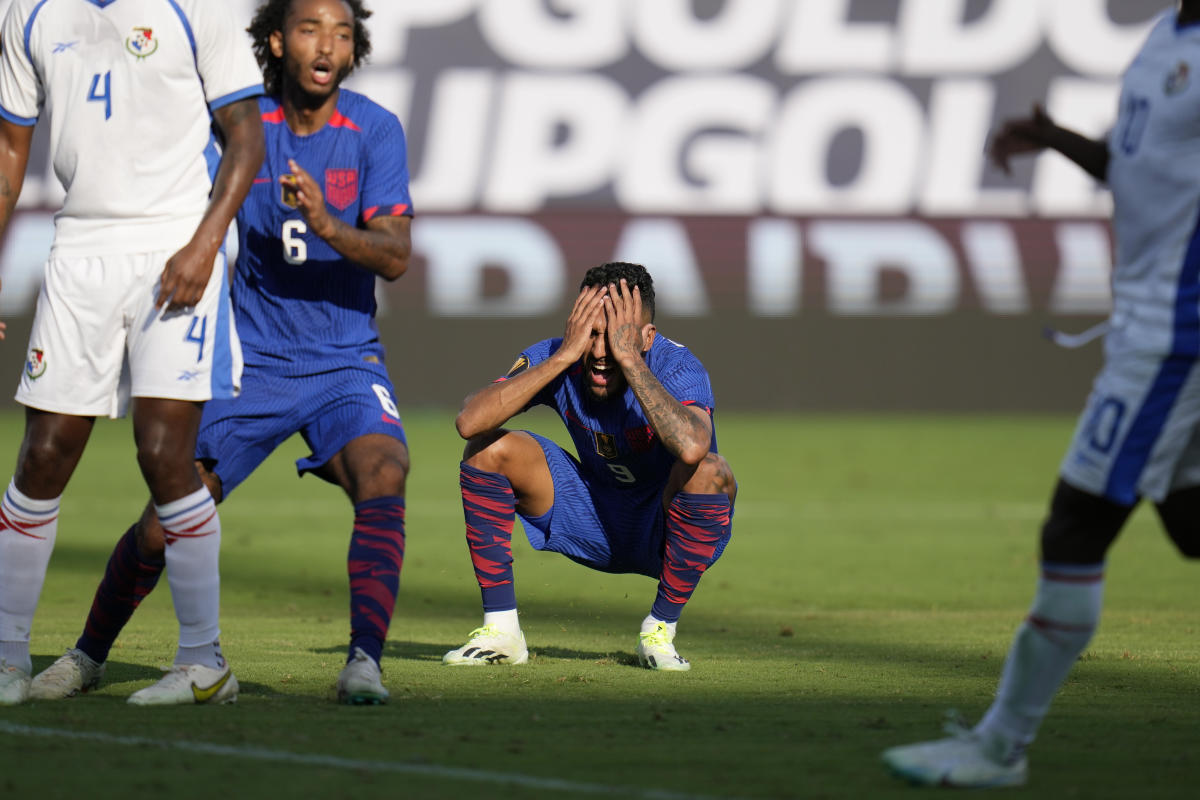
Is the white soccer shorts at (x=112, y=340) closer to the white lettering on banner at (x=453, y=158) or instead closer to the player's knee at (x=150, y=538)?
the player's knee at (x=150, y=538)

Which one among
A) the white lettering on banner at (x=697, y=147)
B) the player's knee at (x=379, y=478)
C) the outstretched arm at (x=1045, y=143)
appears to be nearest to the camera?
the outstretched arm at (x=1045, y=143)

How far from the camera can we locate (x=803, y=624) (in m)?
7.33

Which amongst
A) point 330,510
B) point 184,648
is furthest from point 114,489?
A: point 184,648

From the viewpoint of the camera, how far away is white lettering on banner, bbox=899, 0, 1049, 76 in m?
21.0

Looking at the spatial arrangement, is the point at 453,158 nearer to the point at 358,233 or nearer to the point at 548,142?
the point at 548,142

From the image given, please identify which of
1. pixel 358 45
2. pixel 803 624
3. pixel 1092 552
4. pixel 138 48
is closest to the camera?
pixel 1092 552

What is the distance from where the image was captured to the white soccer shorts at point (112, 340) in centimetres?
453

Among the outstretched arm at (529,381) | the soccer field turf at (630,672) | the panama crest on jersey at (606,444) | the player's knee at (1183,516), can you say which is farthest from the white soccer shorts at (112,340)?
the player's knee at (1183,516)

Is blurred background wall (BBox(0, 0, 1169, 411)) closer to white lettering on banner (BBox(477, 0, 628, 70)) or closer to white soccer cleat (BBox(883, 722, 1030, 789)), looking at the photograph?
white lettering on banner (BBox(477, 0, 628, 70))

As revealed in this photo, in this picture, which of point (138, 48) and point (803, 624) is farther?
point (803, 624)

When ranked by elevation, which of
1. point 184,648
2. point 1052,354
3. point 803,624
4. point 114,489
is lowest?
point 1052,354

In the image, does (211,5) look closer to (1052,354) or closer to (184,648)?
(184,648)

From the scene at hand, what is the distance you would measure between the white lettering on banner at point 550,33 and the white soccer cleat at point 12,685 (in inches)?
677

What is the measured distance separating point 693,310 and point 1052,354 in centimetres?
508
